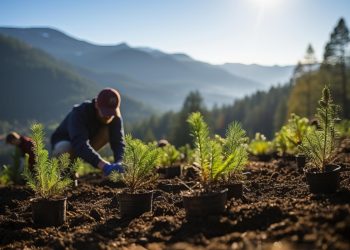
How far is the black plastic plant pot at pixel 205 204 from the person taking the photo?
8.80ft

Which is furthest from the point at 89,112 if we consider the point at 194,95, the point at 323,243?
the point at 194,95

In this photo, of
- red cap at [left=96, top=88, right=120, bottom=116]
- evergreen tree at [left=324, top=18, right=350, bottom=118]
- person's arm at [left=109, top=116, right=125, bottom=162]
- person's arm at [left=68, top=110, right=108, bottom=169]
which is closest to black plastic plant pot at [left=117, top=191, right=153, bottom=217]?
person's arm at [left=68, top=110, right=108, bottom=169]

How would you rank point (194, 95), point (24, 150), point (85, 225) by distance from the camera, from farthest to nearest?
point (194, 95) < point (24, 150) < point (85, 225)

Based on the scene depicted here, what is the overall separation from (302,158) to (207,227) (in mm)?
3137

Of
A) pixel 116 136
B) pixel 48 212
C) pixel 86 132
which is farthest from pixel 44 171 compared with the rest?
pixel 116 136

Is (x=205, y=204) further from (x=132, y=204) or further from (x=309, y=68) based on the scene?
(x=309, y=68)

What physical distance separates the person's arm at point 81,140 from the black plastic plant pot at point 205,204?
2.87 meters

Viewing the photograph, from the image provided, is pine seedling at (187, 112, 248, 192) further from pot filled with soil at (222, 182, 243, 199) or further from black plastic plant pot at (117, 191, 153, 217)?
black plastic plant pot at (117, 191, 153, 217)

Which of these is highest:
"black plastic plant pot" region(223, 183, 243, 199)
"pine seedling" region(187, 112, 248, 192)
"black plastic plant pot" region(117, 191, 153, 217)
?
"pine seedling" region(187, 112, 248, 192)

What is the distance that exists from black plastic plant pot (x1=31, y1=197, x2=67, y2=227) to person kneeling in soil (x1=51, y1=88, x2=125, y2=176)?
1622 millimetres

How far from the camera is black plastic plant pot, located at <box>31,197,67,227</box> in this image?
11.2 ft

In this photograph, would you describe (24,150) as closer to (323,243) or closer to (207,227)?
(207,227)

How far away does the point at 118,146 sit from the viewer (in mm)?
6723

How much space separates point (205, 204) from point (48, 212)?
1533 mm
